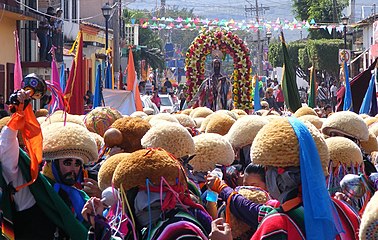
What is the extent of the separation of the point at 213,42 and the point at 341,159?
13722 millimetres

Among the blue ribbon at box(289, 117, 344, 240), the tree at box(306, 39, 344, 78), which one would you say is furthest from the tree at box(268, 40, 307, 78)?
the blue ribbon at box(289, 117, 344, 240)

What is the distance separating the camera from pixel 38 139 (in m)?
5.07

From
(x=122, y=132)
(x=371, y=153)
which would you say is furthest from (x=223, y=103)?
(x=122, y=132)

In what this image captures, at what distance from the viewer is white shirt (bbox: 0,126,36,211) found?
16.0 ft

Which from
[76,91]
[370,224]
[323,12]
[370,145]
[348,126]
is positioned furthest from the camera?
[323,12]

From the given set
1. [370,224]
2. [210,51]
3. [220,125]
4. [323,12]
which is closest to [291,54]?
[323,12]

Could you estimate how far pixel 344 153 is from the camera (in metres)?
6.80

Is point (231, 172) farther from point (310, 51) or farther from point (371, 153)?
point (310, 51)

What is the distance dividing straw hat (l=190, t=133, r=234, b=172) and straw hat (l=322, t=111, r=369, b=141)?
1716 mm

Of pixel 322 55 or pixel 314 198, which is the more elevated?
pixel 322 55

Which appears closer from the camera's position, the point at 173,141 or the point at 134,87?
the point at 173,141

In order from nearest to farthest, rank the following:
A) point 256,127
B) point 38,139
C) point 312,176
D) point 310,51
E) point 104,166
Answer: point 312,176, point 38,139, point 104,166, point 256,127, point 310,51

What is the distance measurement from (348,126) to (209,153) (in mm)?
2034

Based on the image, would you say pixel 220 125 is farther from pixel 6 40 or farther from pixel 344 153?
pixel 6 40
